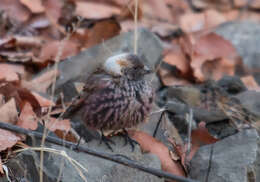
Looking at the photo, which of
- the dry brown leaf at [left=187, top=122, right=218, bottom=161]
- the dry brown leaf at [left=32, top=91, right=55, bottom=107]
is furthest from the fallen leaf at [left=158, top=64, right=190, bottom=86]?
the dry brown leaf at [left=32, top=91, right=55, bottom=107]

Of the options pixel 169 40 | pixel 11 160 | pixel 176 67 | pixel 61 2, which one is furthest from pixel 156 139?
pixel 61 2

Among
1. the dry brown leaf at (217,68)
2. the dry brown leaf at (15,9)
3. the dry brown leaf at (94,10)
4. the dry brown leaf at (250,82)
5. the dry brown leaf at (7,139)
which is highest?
the dry brown leaf at (15,9)

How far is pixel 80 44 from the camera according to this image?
521cm

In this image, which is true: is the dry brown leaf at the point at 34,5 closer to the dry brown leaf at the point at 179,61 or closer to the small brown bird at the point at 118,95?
the dry brown leaf at the point at 179,61

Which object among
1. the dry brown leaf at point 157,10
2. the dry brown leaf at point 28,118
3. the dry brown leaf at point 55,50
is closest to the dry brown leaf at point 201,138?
the dry brown leaf at point 28,118

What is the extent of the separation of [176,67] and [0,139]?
2358mm

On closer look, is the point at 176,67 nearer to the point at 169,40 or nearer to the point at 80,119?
the point at 169,40

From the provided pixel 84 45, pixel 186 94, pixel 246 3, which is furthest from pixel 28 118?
pixel 246 3

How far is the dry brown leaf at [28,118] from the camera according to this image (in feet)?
11.7

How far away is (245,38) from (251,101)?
67.0 inches

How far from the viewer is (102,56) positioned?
187 inches

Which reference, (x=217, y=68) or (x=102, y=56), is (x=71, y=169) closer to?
(x=102, y=56)

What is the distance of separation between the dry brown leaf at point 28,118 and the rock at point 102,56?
78cm

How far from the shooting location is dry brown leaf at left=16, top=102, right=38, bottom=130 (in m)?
3.56
